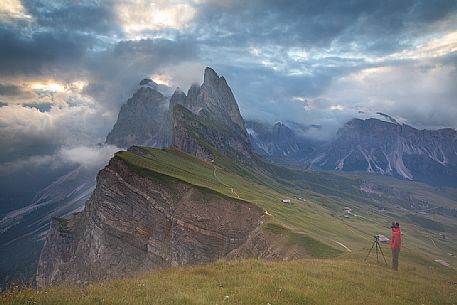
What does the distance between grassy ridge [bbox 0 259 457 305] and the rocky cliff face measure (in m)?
70.5

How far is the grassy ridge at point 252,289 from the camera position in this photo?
1661cm

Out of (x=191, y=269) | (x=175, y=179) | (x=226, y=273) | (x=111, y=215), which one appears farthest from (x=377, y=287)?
(x=111, y=215)

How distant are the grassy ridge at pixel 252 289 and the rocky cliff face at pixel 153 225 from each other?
70505 millimetres

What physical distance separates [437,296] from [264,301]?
13.5 metres

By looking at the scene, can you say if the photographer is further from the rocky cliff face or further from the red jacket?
the rocky cliff face

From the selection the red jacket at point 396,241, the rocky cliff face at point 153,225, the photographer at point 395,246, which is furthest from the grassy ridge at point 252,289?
the rocky cliff face at point 153,225

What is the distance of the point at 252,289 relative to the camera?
1948 cm

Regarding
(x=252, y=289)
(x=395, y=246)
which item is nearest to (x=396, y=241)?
(x=395, y=246)

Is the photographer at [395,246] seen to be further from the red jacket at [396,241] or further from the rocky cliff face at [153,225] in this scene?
the rocky cliff face at [153,225]

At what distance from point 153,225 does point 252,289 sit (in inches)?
4458

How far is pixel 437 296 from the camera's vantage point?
2483 centimetres

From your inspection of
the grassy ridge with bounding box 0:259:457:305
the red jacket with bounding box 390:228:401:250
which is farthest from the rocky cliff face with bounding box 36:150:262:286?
the grassy ridge with bounding box 0:259:457:305

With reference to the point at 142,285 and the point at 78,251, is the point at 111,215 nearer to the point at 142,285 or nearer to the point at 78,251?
the point at 78,251

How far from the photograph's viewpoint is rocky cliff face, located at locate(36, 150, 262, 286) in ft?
363
